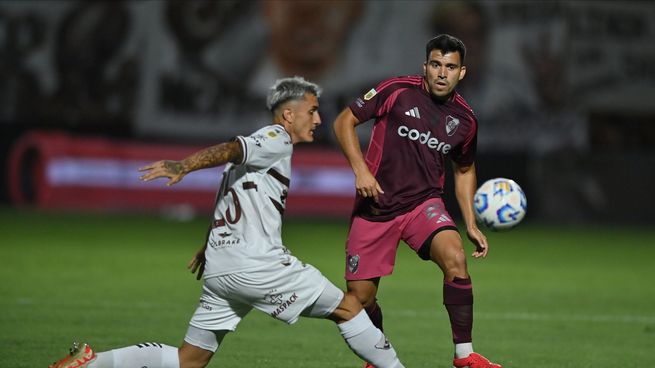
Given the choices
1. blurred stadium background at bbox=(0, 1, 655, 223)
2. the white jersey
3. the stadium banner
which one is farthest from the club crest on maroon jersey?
blurred stadium background at bbox=(0, 1, 655, 223)

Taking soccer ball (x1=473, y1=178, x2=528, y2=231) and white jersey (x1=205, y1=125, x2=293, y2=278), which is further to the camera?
soccer ball (x1=473, y1=178, x2=528, y2=231)

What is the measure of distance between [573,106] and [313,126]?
18.9 m

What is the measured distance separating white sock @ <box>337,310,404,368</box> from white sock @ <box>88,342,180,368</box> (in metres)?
0.88

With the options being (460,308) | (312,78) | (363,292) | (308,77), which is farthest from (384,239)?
(312,78)

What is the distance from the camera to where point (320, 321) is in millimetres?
9383

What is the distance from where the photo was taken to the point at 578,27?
79.9ft

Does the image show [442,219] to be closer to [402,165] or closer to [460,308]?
[402,165]

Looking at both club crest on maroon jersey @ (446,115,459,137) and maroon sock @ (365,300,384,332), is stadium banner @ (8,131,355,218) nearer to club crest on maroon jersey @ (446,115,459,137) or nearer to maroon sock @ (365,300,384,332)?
maroon sock @ (365,300,384,332)

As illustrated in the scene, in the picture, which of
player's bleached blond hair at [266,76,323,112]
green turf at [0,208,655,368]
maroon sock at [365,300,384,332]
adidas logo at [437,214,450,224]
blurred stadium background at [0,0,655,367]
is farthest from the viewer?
blurred stadium background at [0,0,655,367]

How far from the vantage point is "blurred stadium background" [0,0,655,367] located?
2003 centimetres

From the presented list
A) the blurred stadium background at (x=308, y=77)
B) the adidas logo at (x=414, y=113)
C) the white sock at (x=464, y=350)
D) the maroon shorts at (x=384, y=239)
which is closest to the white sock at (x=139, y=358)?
the maroon shorts at (x=384, y=239)

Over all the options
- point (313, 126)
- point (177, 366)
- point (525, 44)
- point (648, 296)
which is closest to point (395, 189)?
point (313, 126)

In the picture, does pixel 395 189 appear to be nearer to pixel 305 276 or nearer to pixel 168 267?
pixel 305 276

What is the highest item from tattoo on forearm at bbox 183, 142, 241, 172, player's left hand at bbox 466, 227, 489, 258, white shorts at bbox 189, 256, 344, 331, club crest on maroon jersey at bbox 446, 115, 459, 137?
club crest on maroon jersey at bbox 446, 115, 459, 137
